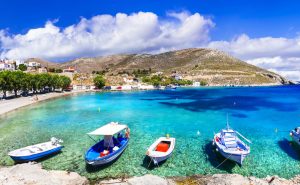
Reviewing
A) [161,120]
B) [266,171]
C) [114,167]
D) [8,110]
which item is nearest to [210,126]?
[161,120]

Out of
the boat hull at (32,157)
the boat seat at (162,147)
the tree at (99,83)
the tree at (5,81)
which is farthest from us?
the tree at (99,83)

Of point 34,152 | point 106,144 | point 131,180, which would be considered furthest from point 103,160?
point 34,152

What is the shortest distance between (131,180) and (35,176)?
9.20 meters

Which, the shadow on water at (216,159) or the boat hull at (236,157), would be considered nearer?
the boat hull at (236,157)

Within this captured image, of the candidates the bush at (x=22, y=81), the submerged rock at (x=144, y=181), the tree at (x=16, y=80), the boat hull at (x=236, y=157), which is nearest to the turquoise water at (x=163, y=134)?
the boat hull at (x=236, y=157)

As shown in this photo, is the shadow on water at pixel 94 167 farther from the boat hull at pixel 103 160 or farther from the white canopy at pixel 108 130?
the white canopy at pixel 108 130

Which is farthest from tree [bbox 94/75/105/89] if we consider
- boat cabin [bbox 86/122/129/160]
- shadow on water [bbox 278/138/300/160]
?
shadow on water [bbox 278/138/300/160]

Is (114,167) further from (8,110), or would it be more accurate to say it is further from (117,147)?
(8,110)

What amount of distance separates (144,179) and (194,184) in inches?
182

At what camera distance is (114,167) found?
29.2m

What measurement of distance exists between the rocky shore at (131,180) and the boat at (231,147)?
104 inches

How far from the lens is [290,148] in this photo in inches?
1420

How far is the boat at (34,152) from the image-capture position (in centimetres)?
3030

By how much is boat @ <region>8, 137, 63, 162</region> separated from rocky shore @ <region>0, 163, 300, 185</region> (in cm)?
314
